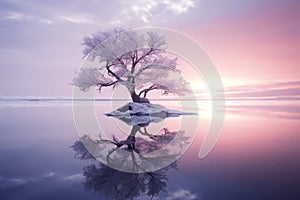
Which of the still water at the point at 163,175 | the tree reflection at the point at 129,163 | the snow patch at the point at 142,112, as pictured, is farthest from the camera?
the snow patch at the point at 142,112

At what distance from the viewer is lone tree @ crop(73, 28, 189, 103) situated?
20.3 metres

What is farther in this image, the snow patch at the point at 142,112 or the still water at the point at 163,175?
the snow patch at the point at 142,112

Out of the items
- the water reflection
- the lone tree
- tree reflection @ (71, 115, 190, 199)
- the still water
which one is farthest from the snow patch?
the water reflection

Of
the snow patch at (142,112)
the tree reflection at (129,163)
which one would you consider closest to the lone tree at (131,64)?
the snow patch at (142,112)

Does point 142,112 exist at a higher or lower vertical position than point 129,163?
higher

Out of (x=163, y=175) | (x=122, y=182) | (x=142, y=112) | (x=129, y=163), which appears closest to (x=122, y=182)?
(x=122, y=182)

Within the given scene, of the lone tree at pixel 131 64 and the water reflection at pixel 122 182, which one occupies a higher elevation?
the lone tree at pixel 131 64

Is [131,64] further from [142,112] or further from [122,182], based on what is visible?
[122,182]

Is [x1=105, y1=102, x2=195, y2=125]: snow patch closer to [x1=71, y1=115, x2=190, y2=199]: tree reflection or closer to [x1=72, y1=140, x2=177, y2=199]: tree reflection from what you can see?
[x1=71, y1=115, x2=190, y2=199]: tree reflection

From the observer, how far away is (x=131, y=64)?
21.2m

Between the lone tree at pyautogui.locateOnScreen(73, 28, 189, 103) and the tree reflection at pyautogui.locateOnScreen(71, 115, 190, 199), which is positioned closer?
the tree reflection at pyautogui.locateOnScreen(71, 115, 190, 199)

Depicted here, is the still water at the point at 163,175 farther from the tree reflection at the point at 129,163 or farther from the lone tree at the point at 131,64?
the lone tree at the point at 131,64

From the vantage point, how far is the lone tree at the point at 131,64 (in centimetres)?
2031

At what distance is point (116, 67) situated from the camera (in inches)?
841
